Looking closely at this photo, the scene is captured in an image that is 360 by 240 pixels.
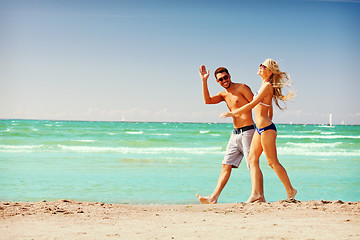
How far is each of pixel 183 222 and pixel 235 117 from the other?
189cm

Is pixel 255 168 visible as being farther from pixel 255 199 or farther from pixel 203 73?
pixel 203 73

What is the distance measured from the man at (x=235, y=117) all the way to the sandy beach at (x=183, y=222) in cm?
69

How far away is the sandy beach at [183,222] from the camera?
3.50 m

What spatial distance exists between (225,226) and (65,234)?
1.47m

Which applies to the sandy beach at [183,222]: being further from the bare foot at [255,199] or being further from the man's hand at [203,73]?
the man's hand at [203,73]

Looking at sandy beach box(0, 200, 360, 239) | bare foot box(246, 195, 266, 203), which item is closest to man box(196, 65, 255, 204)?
bare foot box(246, 195, 266, 203)

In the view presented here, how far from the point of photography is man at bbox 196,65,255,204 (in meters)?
5.41

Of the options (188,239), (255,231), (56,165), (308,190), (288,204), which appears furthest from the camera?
(56,165)

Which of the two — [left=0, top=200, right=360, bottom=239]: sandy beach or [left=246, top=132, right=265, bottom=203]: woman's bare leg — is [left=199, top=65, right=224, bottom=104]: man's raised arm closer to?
[left=246, top=132, right=265, bottom=203]: woman's bare leg

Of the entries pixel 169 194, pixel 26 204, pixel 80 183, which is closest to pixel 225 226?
pixel 26 204

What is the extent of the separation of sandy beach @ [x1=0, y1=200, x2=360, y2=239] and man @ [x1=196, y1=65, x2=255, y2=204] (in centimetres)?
69

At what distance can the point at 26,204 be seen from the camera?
5.07m

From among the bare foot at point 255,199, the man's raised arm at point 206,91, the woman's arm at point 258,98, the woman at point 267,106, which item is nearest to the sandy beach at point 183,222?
the bare foot at point 255,199

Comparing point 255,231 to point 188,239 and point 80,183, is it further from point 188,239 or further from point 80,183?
point 80,183
